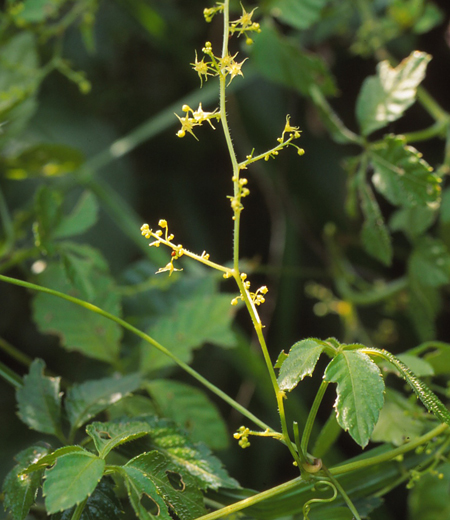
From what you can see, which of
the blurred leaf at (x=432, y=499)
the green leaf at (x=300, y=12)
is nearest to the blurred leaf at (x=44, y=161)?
the green leaf at (x=300, y=12)

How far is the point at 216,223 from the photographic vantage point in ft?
5.15

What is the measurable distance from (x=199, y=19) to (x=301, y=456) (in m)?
1.41

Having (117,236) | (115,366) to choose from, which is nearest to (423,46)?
(117,236)

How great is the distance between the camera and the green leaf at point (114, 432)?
0.49 m

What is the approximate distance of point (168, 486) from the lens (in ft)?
1.67

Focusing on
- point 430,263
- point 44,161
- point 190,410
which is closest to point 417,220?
point 430,263

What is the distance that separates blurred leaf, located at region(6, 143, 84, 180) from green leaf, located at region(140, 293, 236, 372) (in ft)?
1.40

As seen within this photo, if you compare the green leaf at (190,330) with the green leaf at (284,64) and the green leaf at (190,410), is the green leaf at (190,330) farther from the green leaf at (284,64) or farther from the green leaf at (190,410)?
the green leaf at (284,64)

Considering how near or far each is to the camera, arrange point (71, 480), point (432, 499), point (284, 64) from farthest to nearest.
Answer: point (284, 64) → point (432, 499) → point (71, 480)

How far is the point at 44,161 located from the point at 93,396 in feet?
2.02

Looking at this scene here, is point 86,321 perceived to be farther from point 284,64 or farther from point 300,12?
point 300,12

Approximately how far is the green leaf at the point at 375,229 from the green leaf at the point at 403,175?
4 cm

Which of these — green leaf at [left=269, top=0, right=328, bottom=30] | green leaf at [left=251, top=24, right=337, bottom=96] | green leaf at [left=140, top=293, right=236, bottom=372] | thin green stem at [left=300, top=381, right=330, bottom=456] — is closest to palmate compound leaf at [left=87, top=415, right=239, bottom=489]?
thin green stem at [left=300, top=381, right=330, bottom=456]

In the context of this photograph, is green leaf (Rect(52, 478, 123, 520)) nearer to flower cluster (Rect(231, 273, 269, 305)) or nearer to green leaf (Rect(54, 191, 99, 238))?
flower cluster (Rect(231, 273, 269, 305))
